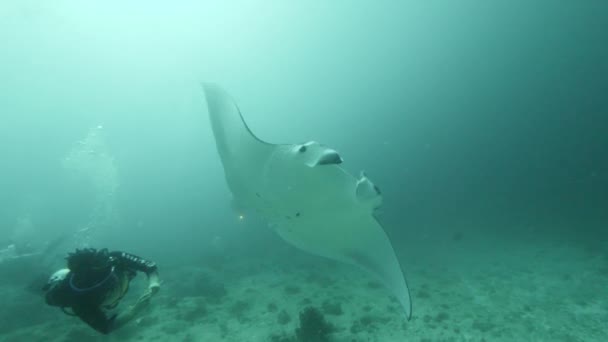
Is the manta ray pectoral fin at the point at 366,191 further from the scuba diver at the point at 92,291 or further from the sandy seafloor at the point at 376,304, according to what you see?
the sandy seafloor at the point at 376,304

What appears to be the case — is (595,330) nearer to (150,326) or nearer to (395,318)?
(395,318)

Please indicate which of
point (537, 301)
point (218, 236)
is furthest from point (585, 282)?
point (218, 236)

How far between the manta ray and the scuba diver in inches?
73.0

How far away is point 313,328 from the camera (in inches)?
339

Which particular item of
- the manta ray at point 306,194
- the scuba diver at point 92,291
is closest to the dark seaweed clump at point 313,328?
the manta ray at point 306,194

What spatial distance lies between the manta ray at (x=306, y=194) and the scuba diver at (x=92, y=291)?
185 centimetres

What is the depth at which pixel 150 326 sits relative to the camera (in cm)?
950

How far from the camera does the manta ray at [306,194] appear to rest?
156 inches

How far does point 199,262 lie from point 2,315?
354 inches

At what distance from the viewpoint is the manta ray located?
13.0 feet

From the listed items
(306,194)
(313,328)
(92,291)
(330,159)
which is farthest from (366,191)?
(313,328)

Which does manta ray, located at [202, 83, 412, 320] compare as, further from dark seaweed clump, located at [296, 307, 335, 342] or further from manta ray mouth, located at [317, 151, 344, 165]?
dark seaweed clump, located at [296, 307, 335, 342]

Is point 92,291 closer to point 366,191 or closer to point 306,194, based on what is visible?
point 306,194

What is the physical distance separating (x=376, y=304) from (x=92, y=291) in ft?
30.2
